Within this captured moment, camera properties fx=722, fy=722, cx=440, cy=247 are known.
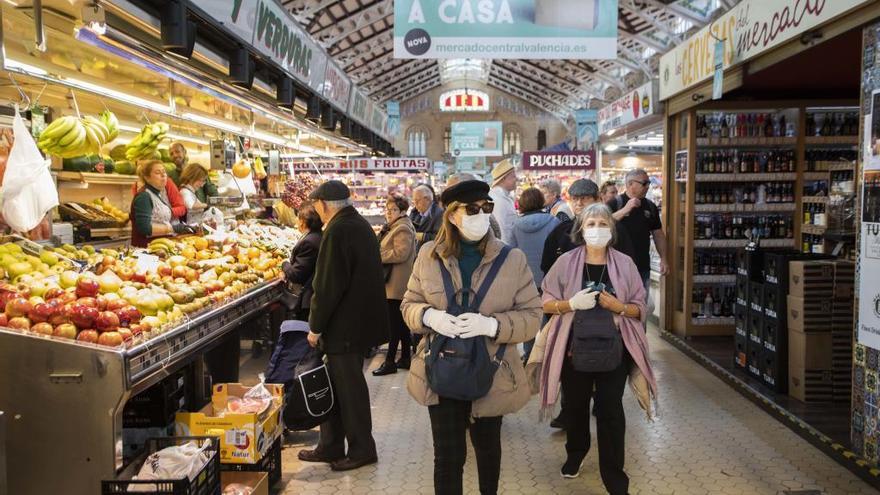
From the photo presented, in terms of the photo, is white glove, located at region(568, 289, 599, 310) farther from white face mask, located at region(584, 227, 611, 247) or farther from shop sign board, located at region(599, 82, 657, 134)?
shop sign board, located at region(599, 82, 657, 134)

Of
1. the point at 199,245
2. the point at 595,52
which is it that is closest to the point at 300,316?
the point at 199,245

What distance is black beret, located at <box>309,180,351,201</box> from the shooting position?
3875 millimetres

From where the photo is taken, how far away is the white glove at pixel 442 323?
2.70 metres

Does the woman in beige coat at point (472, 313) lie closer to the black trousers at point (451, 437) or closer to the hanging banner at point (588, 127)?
the black trousers at point (451, 437)

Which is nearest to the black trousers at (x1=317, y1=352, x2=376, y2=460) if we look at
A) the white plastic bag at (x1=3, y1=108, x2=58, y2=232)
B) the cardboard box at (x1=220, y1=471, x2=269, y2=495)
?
the cardboard box at (x1=220, y1=471, x2=269, y2=495)

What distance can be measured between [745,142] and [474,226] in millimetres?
4920

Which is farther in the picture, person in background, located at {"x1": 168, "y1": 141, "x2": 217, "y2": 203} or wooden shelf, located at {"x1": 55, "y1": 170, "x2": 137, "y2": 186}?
person in background, located at {"x1": 168, "y1": 141, "x2": 217, "y2": 203}

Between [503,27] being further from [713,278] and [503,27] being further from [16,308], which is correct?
[16,308]

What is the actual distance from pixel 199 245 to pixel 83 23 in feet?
7.36

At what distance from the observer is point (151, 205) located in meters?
5.18

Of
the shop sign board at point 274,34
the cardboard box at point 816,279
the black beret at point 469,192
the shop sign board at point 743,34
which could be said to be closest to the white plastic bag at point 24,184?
the shop sign board at point 274,34

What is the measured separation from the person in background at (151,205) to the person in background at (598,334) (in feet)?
9.93

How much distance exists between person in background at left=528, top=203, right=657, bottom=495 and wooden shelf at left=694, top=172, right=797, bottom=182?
3785mm

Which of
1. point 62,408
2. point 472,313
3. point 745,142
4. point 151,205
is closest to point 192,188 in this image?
point 151,205
